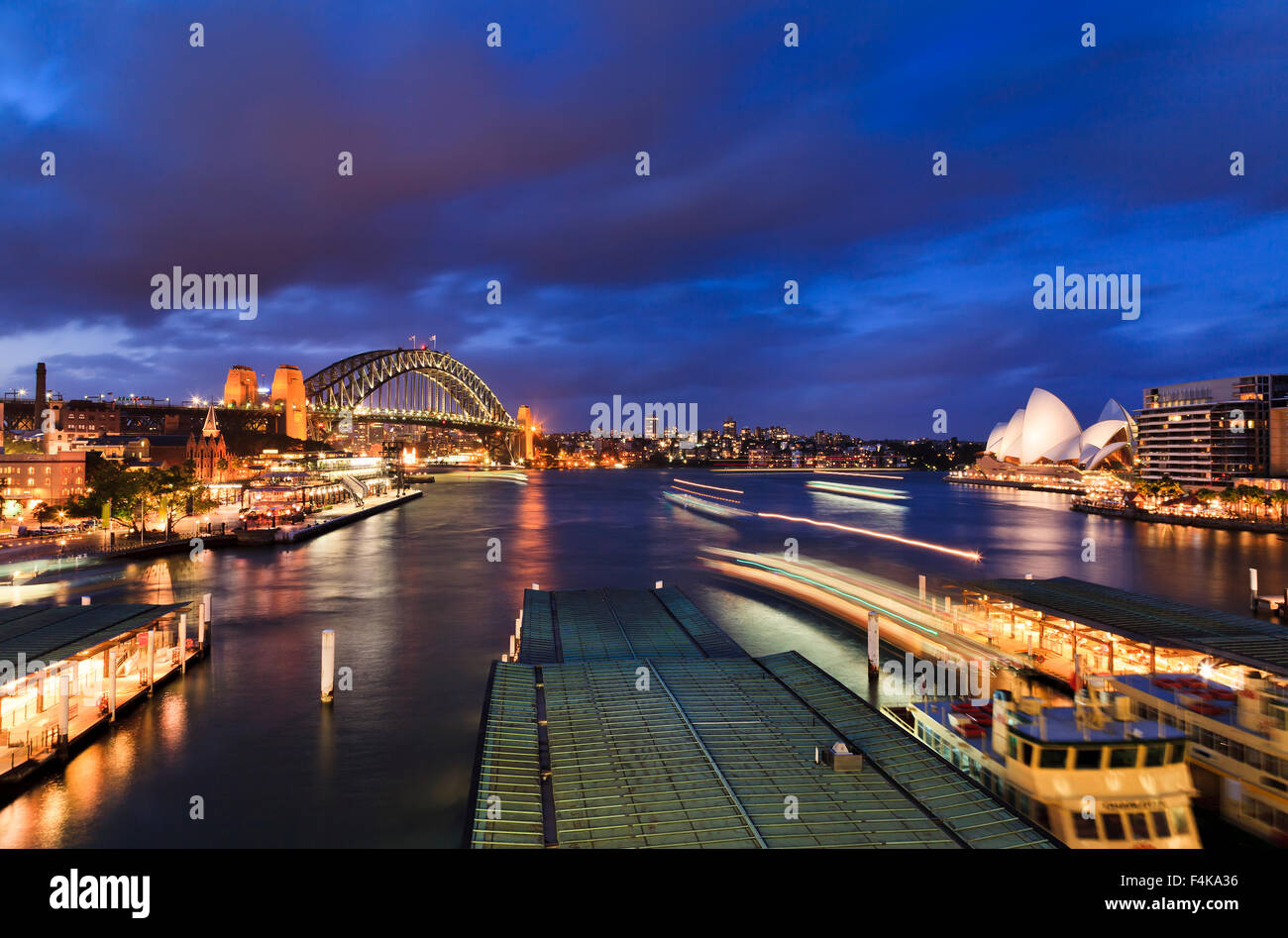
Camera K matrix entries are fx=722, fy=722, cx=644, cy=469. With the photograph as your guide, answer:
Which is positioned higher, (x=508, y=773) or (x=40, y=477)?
(x=40, y=477)

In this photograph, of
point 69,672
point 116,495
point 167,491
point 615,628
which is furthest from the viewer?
point 167,491

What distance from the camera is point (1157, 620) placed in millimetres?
10570

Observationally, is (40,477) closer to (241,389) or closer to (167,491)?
(167,491)

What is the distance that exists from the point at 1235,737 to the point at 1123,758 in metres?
2.20

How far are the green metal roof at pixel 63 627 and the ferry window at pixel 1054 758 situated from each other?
37.2ft

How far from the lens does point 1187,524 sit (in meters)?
42.2

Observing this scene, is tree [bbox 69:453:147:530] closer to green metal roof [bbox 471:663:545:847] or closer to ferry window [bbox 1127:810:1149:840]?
green metal roof [bbox 471:663:545:847]

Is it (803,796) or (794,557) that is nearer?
(803,796)

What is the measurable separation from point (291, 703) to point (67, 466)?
1253 inches

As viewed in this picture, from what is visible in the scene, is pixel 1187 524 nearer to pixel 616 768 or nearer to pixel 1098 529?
pixel 1098 529

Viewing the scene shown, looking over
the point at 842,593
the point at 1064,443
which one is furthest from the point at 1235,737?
the point at 1064,443

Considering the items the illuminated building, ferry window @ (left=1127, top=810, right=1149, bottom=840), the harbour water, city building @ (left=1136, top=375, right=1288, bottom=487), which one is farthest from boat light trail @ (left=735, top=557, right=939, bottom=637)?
the illuminated building

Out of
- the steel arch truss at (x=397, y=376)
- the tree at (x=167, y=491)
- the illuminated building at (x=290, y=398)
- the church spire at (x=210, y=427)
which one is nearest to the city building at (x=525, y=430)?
the steel arch truss at (x=397, y=376)

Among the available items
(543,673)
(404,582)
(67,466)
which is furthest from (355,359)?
(543,673)
